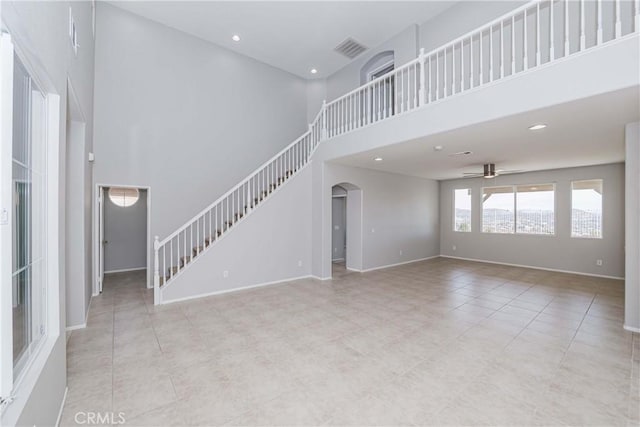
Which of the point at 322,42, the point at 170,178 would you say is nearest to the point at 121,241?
the point at 170,178

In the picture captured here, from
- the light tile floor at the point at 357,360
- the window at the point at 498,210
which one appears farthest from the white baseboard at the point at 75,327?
the window at the point at 498,210

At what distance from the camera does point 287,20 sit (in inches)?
241

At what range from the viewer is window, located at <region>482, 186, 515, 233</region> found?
8.42 meters

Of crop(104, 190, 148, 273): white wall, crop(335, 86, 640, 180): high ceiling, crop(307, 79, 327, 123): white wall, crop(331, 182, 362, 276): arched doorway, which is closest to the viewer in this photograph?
crop(335, 86, 640, 180): high ceiling

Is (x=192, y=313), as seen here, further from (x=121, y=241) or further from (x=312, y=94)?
(x=312, y=94)

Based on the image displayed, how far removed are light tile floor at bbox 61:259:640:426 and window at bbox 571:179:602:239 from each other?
2449 millimetres

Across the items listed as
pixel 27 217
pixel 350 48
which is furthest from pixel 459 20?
pixel 27 217

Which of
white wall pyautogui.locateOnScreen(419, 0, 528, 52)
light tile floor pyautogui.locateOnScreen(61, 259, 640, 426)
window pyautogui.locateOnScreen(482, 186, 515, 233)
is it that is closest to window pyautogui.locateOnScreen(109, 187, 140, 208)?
light tile floor pyautogui.locateOnScreen(61, 259, 640, 426)

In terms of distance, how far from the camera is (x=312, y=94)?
29.1 ft

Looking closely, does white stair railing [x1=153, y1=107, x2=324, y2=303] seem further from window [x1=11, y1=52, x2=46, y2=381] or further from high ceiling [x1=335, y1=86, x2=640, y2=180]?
window [x1=11, y1=52, x2=46, y2=381]

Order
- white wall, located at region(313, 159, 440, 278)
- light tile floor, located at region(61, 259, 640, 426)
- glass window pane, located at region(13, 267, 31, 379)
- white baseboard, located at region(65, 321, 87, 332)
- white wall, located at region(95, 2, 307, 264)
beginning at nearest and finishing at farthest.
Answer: glass window pane, located at region(13, 267, 31, 379) → light tile floor, located at region(61, 259, 640, 426) → white baseboard, located at region(65, 321, 87, 332) → white wall, located at region(95, 2, 307, 264) → white wall, located at region(313, 159, 440, 278)

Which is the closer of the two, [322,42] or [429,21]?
[429,21]

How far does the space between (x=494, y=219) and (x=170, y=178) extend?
939 centimetres

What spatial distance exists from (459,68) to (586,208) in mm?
5102
